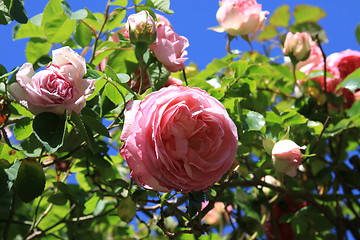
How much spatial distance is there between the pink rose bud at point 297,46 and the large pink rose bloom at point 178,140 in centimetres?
52

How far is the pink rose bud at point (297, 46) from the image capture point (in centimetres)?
122

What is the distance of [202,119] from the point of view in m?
0.76

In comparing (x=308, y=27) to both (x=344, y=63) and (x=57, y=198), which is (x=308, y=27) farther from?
(x=57, y=198)

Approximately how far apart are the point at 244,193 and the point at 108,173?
350 millimetres

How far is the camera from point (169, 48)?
0.96 metres

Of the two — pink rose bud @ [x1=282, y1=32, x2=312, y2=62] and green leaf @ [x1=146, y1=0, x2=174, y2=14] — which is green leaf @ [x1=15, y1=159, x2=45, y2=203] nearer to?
green leaf @ [x1=146, y1=0, x2=174, y2=14]

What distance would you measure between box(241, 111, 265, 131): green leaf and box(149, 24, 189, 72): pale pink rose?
145 mm

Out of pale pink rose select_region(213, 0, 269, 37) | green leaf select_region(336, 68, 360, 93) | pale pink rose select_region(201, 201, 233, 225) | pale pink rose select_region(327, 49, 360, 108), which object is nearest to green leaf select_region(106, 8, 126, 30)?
pale pink rose select_region(213, 0, 269, 37)

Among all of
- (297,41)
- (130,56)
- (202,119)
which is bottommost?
(202,119)

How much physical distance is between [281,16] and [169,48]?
0.89 metres

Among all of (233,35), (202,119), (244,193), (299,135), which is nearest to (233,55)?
(233,35)

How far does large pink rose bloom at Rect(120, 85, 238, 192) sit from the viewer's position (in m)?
0.73

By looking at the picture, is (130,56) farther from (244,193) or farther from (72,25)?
(244,193)

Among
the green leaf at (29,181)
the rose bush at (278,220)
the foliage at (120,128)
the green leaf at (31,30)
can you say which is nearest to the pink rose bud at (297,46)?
the foliage at (120,128)
